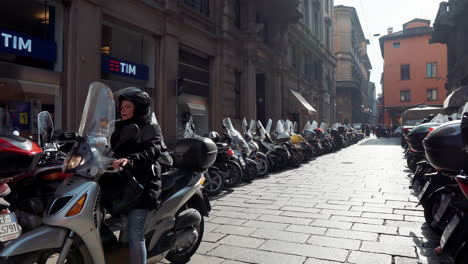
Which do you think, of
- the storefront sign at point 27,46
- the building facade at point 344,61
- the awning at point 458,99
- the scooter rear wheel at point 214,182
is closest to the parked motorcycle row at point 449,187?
the scooter rear wheel at point 214,182

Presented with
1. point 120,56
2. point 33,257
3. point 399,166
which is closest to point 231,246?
point 33,257

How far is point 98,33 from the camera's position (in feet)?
27.0

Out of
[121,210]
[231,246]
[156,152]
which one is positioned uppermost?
[156,152]

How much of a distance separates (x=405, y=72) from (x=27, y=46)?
169 ft

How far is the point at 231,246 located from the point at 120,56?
7.35m

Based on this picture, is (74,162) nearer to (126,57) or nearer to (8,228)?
(8,228)

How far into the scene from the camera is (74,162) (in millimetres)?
2260

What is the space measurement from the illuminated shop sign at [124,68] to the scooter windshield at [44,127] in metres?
4.68

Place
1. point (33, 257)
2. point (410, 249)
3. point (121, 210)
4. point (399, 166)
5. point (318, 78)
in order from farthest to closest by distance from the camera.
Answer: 1. point (318, 78)
2. point (399, 166)
3. point (410, 249)
4. point (121, 210)
5. point (33, 257)

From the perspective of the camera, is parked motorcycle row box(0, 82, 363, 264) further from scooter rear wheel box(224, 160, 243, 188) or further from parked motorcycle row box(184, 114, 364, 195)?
scooter rear wheel box(224, 160, 243, 188)

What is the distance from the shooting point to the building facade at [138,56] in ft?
23.2

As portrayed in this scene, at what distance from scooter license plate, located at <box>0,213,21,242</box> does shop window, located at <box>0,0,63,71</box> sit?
5.55 m

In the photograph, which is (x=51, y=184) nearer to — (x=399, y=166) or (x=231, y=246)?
(x=231, y=246)

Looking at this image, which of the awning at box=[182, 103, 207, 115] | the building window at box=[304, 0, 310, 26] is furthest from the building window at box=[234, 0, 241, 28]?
the building window at box=[304, 0, 310, 26]
